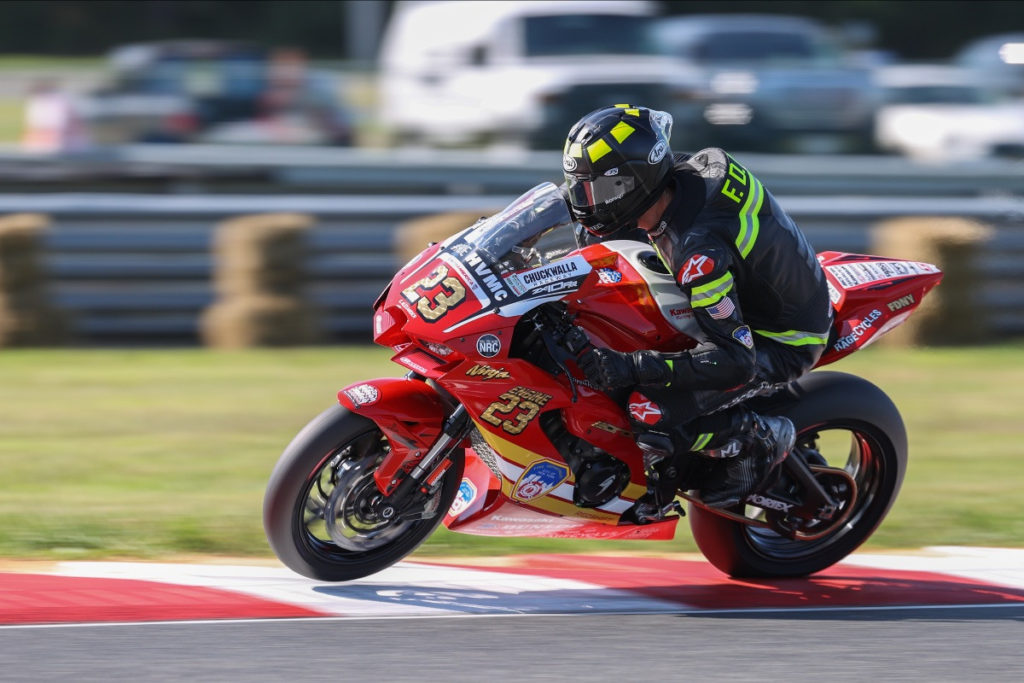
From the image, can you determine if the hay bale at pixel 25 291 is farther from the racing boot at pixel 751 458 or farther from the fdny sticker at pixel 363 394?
the racing boot at pixel 751 458

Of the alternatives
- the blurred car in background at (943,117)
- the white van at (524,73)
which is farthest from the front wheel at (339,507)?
the blurred car in background at (943,117)

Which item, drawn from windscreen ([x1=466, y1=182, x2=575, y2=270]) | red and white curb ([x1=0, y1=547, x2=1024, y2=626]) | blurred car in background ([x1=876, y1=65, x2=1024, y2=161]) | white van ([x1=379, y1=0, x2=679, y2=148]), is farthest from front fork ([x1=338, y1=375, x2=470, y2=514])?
blurred car in background ([x1=876, y1=65, x2=1024, y2=161])

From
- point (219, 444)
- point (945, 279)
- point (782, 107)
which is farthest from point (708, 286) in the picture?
point (782, 107)

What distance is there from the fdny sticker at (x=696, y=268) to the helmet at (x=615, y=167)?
0.91 ft

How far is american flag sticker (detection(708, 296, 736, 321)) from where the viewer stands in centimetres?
467

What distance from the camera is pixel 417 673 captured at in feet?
14.0

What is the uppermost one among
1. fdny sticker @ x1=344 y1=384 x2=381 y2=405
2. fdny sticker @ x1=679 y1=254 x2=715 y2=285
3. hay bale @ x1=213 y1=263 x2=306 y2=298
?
fdny sticker @ x1=679 y1=254 x2=715 y2=285

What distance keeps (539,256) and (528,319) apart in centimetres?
21

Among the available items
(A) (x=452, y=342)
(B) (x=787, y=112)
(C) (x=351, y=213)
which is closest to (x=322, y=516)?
(A) (x=452, y=342)

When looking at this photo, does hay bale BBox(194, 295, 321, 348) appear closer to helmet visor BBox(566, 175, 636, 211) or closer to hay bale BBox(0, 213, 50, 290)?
hay bale BBox(0, 213, 50, 290)

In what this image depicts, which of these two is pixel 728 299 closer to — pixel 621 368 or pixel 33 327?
pixel 621 368

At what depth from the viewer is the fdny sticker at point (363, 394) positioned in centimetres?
476

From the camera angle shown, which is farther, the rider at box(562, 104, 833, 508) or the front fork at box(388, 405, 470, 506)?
the front fork at box(388, 405, 470, 506)

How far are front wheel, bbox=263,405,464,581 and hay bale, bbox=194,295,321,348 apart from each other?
15.7 ft
